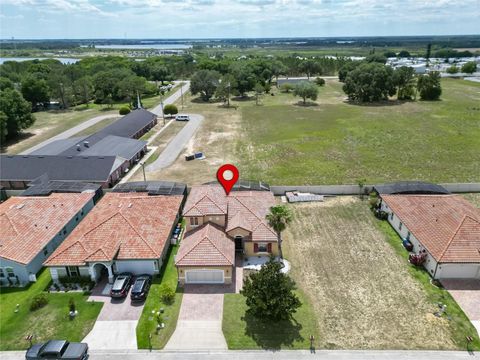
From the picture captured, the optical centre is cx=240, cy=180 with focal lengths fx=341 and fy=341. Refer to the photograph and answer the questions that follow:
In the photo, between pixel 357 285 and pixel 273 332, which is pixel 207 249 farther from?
pixel 357 285

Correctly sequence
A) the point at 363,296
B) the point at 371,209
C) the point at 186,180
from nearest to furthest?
the point at 363,296 < the point at 371,209 < the point at 186,180

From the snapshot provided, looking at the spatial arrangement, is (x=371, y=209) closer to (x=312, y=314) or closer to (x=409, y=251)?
(x=409, y=251)

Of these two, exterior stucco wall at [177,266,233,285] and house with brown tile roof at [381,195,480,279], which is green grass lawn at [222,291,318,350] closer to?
exterior stucco wall at [177,266,233,285]

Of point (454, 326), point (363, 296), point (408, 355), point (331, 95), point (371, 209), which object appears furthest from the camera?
point (331, 95)

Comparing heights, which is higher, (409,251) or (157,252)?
(157,252)

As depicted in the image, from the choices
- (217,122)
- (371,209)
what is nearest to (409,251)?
(371,209)

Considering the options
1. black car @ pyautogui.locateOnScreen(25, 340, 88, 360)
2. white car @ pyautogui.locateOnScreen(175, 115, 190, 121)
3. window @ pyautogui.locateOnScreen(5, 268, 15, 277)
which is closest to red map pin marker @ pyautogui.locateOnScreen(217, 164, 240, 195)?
black car @ pyautogui.locateOnScreen(25, 340, 88, 360)

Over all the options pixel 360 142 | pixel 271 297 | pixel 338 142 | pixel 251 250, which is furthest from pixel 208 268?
pixel 360 142
